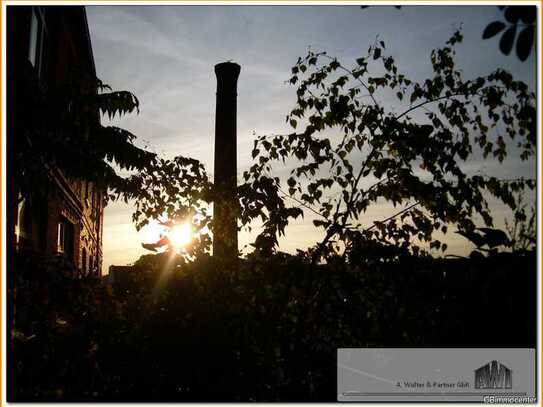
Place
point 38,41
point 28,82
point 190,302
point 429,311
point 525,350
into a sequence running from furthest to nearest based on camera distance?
point 38,41, point 28,82, point 429,311, point 190,302, point 525,350

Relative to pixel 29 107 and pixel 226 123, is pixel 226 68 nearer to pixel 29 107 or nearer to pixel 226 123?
pixel 226 123

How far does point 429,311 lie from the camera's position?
409 cm

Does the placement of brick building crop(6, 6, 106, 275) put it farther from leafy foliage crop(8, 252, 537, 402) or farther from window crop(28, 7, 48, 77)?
leafy foliage crop(8, 252, 537, 402)

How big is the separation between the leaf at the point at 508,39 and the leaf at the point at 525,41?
3 centimetres

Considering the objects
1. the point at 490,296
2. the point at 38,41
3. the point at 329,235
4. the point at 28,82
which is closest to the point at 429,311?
the point at 329,235

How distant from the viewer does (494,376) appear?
352 centimetres

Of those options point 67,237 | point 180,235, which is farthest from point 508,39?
point 67,237

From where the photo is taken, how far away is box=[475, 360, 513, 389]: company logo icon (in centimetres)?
346

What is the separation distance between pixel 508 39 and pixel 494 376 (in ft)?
8.65

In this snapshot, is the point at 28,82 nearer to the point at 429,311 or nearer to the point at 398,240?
the point at 398,240

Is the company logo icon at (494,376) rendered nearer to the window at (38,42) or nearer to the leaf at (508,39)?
the leaf at (508,39)

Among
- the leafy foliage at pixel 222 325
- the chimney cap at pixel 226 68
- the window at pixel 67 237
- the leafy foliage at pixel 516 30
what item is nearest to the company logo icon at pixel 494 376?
the leafy foliage at pixel 222 325

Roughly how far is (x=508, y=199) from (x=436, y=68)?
1443mm
